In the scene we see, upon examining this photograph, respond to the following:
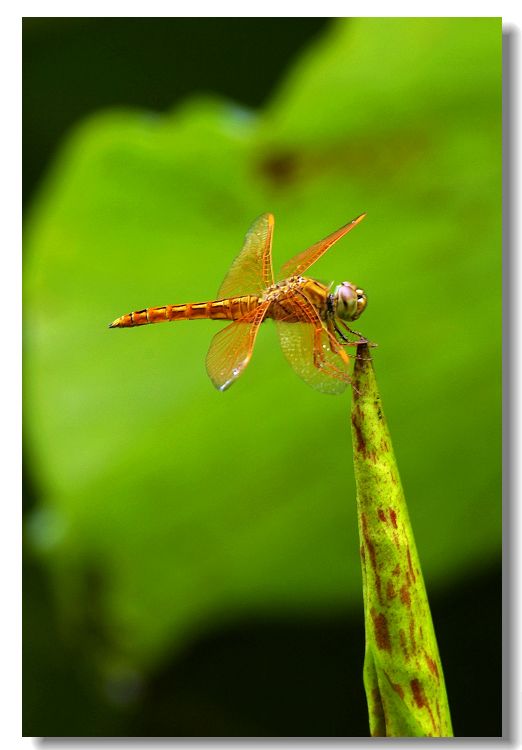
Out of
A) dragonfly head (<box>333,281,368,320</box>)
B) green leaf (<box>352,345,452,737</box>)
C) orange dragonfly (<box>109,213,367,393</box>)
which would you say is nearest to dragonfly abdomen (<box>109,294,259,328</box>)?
orange dragonfly (<box>109,213,367,393</box>)

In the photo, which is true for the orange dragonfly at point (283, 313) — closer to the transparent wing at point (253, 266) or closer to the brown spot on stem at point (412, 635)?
the transparent wing at point (253, 266)

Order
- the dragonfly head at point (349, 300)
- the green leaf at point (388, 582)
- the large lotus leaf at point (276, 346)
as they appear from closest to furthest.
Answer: the green leaf at point (388, 582) < the dragonfly head at point (349, 300) < the large lotus leaf at point (276, 346)

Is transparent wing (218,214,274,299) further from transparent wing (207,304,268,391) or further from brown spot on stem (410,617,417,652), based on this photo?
brown spot on stem (410,617,417,652)

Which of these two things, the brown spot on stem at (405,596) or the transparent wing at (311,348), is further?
the transparent wing at (311,348)

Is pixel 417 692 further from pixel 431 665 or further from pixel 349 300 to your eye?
pixel 349 300

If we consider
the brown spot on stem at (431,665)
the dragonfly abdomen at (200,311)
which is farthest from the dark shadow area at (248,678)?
the brown spot on stem at (431,665)

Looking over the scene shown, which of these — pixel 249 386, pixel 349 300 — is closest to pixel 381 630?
pixel 349 300
